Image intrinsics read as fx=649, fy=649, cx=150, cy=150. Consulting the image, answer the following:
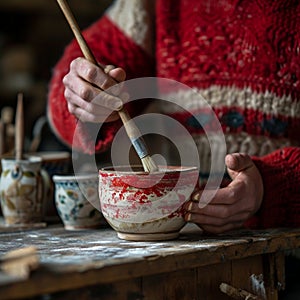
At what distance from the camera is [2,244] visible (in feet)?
2.86

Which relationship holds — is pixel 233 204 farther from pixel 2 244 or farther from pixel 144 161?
pixel 2 244

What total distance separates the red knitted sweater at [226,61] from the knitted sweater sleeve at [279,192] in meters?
0.07

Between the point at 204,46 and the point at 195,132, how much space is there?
17cm

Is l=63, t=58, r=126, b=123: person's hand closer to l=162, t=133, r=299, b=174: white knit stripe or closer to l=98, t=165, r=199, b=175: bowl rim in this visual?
l=98, t=165, r=199, b=175: bowl rim

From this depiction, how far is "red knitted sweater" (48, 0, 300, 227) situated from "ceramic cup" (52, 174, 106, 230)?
9cm

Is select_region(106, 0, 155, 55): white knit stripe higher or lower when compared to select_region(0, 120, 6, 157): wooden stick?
higher

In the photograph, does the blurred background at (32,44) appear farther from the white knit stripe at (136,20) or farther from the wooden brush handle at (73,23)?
the wooden brush handle at (73,23)

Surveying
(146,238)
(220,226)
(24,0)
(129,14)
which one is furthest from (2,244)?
(24,0)

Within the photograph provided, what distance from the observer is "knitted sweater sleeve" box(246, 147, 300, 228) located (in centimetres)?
101

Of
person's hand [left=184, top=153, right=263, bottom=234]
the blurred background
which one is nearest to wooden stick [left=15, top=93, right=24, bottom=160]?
person's hand [left=184, top=153, right=263, bottom=234]

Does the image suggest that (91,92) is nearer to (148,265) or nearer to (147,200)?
(147,200)

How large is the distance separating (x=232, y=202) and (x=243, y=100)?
0.31 meters

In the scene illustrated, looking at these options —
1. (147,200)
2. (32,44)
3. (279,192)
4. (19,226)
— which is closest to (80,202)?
(19,226)

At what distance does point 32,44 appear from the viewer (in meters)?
2.98
